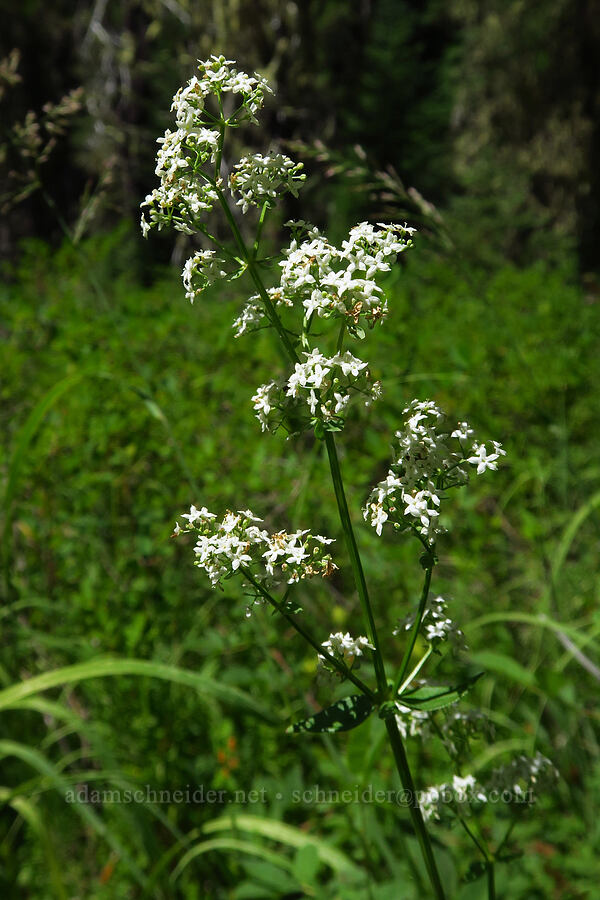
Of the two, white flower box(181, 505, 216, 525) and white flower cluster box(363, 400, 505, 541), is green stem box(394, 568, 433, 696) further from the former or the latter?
white flower box(181, 505, 216, 525)

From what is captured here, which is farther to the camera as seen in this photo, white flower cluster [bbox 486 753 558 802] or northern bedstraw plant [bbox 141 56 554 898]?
white flower cluster [bbox 486 753 558 802]

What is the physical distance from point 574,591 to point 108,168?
2421mm

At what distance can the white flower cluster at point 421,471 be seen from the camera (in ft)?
3.47

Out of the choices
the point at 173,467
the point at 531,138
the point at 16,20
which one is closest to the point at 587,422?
the point at 173,467

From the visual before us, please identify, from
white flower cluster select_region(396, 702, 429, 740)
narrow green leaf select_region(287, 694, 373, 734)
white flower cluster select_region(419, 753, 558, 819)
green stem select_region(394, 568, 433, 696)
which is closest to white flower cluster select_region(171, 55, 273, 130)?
green stem select_region(394, 568, 433, 696)

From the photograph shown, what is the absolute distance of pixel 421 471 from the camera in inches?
42.3

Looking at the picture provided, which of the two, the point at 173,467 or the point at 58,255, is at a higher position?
the point at 58,255

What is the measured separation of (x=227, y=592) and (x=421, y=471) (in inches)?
47.6

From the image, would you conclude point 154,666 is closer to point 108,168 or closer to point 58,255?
point 108,168

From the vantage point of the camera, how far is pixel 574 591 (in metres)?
3.16

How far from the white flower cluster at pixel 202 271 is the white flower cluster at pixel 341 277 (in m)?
0.10

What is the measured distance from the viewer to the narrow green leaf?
1089mm

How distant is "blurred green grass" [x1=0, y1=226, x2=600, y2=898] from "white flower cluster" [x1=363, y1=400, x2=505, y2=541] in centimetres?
67

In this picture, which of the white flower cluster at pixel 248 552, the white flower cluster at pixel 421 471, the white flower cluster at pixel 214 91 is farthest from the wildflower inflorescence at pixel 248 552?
the white flower cluster at pixel 214 91
